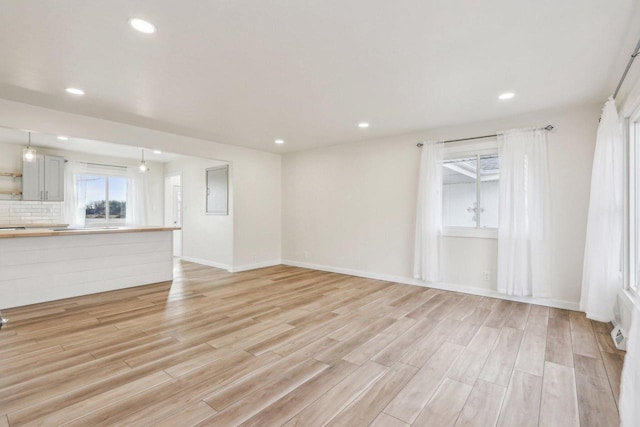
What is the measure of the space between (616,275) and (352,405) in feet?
10.5

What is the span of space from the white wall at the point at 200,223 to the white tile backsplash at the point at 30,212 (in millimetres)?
2499

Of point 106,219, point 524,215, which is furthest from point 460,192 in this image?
point 106,219

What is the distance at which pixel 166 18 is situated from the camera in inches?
80.7

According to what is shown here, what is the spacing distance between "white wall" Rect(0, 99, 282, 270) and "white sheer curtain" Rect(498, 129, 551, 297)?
14.7 feet

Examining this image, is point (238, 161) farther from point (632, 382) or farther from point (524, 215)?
point (632, 382)

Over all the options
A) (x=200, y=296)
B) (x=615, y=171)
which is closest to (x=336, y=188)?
(x=200, y=296)

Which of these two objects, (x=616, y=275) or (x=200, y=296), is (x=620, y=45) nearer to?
(x=616, y=275)

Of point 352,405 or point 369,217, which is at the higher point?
point 369,217

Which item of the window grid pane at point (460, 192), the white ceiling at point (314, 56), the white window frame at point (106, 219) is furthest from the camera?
the white window frame at point (106, 219)

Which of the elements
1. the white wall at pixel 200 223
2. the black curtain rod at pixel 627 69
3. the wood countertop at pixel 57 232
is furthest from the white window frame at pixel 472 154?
the wood countertop at pixel 57 232

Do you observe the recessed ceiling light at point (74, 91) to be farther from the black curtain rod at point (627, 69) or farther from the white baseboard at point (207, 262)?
the black curtain rod at point (627, 69)

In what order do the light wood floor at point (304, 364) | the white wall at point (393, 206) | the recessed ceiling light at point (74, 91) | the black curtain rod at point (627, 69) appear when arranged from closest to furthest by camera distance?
the light wood floor at point (304, 364) → the black curtain rod at point (627, 69) → the recessed ceiling light at point (74, 91) → the white wall at point (393, 206)

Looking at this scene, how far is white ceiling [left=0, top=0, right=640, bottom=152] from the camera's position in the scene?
1.98 meters

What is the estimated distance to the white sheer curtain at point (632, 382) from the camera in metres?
1.16
